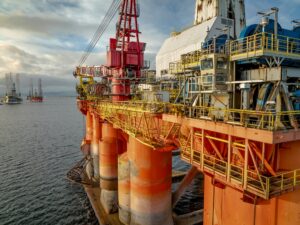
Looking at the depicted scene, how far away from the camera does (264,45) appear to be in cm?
966

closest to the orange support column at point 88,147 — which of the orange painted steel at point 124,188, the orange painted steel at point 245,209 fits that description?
the orange painted steel at point 124,188

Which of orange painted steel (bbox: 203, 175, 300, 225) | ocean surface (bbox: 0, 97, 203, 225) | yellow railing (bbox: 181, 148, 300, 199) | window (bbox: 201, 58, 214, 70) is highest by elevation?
window (bbox: 201, 58, 214, 70)

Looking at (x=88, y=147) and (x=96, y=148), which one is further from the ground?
(x=96, y=148)

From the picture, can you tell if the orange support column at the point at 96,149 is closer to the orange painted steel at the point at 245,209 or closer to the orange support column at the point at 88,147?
the orange support column at the point at 88,147

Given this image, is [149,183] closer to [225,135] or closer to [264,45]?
[225,135]

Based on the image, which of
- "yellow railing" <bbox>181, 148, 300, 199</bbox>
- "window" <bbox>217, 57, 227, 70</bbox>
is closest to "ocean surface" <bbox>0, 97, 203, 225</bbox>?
"yellow railing" <bbox>181, 148, 300, 199</bbox>

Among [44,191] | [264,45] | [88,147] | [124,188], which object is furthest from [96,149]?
[264,45]

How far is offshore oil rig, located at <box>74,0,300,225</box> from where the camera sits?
29.3 feet

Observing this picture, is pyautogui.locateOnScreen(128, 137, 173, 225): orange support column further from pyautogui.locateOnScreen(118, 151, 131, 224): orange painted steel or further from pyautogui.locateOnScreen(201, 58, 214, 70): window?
pyautogui.locateOnScreen(201, 58, 214, 70): window

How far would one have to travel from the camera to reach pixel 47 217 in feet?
74.2

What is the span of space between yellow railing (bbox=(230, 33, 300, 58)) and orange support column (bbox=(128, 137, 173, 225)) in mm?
9089

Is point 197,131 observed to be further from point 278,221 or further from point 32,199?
point 32,199

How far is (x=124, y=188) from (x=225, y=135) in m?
12.0

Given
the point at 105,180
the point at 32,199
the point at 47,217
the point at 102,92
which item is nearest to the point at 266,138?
the point at 105,180
